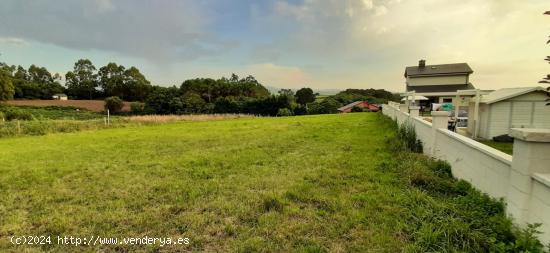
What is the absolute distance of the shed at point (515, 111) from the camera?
9.98 metres

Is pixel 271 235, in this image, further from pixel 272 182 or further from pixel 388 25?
pixel 388 25

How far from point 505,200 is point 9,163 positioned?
378 inches

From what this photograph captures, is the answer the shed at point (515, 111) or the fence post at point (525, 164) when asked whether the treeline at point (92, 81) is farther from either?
the fence post at point (525, 164)

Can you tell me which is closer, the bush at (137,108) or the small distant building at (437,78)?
the small distant building at (437,78)

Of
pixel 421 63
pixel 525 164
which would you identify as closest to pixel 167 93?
pixel 421 63

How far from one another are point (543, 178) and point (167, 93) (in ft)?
159

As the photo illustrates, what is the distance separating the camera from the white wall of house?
32.2 m

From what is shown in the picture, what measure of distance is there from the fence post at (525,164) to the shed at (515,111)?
10.0 m

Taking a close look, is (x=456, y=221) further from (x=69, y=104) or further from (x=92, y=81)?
(x=92, y=81)

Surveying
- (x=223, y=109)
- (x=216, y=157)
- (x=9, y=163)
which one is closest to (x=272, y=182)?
(x=216, y=157)

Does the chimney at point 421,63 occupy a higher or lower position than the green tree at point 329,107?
higher

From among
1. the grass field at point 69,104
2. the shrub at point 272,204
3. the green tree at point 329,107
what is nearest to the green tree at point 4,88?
the grass field at point 69,104

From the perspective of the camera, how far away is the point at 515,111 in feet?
33.9

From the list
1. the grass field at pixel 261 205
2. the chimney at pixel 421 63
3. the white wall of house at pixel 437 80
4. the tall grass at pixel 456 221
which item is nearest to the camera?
the tall grass at pixel 456 221
